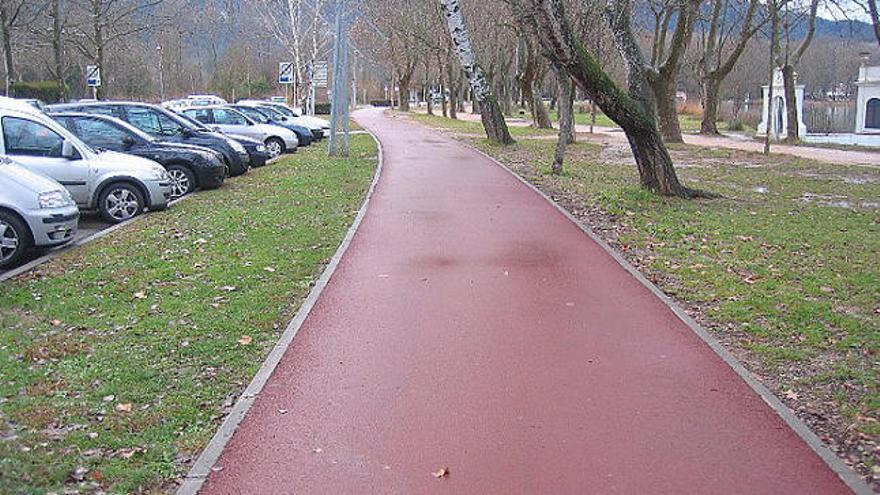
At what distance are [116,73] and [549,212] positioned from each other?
138 feet

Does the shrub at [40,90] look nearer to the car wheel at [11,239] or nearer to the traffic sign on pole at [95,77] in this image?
the traffic sign on pole at [95,77]

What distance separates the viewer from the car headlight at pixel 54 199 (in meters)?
9.90

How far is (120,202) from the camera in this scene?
42.7 ft

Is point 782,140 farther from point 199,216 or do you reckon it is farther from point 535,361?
point 535,361

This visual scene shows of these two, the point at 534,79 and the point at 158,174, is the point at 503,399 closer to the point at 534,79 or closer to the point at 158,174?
the point at 158,174

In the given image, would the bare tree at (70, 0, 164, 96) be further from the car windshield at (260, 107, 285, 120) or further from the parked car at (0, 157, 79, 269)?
the parked car at (0, 157, 79, 269)

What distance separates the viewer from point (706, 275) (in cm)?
916

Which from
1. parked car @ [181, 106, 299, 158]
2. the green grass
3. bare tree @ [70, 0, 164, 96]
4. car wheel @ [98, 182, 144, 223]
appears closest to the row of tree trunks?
parked car @ [181, 106, 299, 158]

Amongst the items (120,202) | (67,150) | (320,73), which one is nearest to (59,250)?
(67,150)

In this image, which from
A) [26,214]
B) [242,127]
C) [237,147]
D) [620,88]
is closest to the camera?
[26,214]

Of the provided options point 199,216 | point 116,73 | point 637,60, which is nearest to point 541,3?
point 637,60

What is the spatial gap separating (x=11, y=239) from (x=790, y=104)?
2924 centimetres

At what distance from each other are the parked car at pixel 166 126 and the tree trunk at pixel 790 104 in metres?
20.6

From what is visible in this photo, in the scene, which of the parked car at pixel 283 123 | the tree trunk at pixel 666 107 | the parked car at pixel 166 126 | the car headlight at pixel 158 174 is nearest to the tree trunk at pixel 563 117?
the parked car at pixel 166 126
